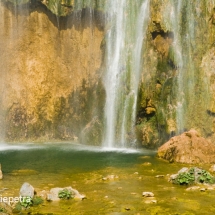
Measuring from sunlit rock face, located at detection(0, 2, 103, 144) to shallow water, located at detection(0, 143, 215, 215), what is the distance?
20.1 feet

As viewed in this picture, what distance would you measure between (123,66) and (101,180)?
1345 centimetres

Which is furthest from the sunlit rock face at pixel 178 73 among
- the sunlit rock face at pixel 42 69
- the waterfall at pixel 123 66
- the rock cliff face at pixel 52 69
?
the sunlit rock face at pixel 42 69

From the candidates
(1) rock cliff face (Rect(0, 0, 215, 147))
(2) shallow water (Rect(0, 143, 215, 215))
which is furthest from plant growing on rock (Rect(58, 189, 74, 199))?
(1) rock cliff face (Rect(0, 0, 215, 147))

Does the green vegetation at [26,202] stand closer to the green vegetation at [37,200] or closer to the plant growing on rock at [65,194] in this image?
the green vegetation at [37,200]

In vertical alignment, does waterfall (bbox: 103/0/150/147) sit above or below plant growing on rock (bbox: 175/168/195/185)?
above

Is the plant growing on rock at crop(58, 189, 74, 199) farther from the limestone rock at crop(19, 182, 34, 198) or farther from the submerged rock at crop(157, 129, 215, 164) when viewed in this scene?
the submerged rock at crop(157, 129, 215, 164)

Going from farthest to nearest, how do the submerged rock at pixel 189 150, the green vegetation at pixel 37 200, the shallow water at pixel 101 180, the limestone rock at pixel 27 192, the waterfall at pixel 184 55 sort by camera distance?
the waterfall at pixel 184 55 < the submerged rock at pixel 189 150 < the limestone rock at pixel 27 192 < the green vegetation at pixel 37 200 < the shallow water at pixel 101 180

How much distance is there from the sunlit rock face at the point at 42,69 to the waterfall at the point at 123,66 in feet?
7.56

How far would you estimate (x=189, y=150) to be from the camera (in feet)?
67.6

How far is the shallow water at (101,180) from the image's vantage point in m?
12.8

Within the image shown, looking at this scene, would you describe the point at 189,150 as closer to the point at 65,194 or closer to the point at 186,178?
the point at 186,178

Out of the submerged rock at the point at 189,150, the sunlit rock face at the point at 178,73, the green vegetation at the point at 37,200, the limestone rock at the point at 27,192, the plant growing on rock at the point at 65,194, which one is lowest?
the green vegetation at the point at 37,200

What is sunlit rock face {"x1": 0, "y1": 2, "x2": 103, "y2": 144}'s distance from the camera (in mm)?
32125

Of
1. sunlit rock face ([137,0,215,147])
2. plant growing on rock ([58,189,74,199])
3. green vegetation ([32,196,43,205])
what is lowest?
green vegetation ([32,196,43,205])
